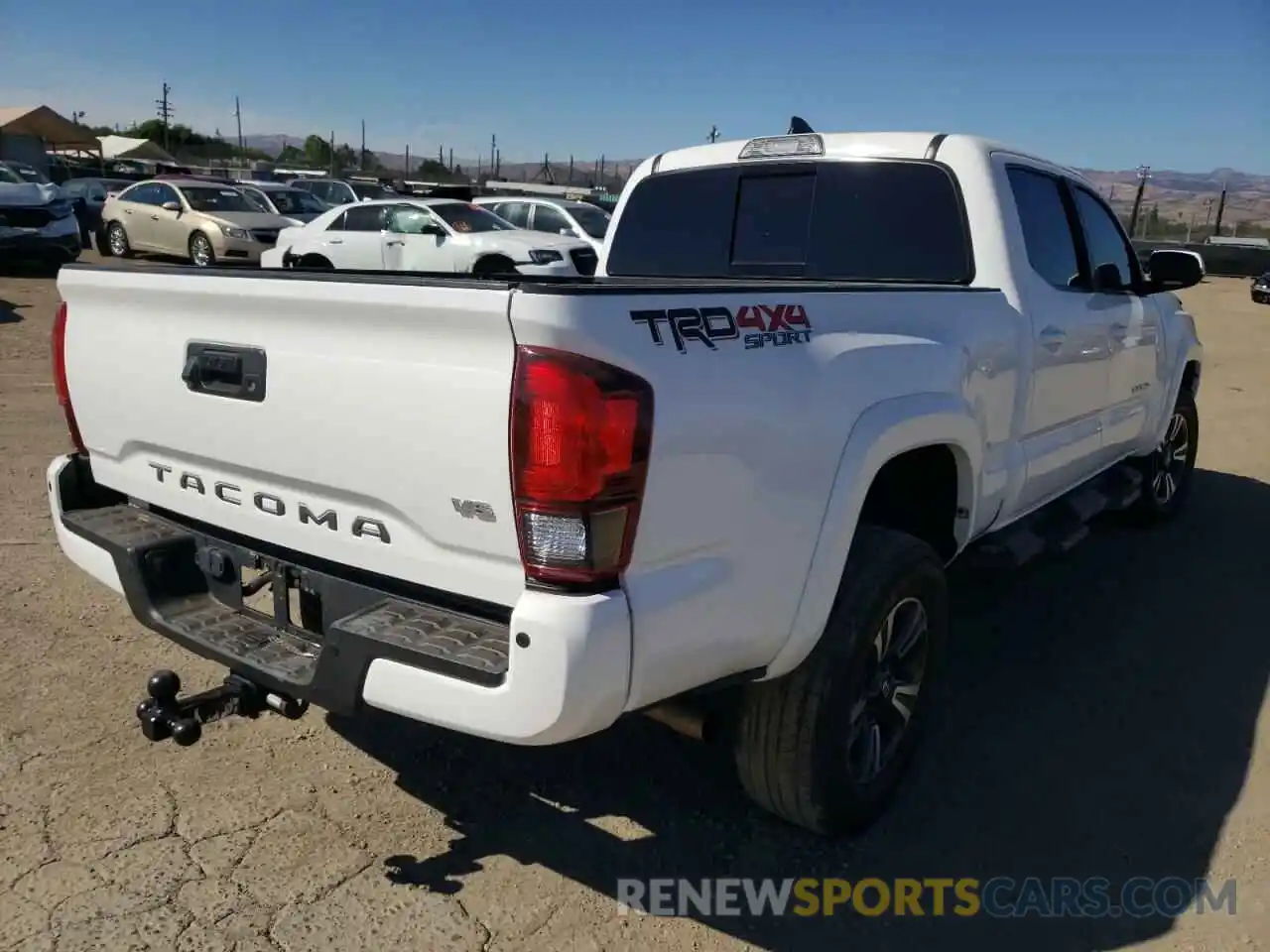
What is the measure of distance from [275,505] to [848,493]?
143 centimetres

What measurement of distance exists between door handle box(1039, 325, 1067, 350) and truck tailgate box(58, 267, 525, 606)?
2474 millimetres

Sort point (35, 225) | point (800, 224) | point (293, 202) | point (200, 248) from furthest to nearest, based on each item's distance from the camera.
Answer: point (293, 202), point (200, 248), point (35, 225), point (800, 224)

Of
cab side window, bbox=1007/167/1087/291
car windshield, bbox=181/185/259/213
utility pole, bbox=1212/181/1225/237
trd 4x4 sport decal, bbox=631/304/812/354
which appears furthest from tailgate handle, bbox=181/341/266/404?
utility pole, bbox=1212/181/1225/237

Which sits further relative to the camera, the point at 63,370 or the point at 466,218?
the point at 466,218

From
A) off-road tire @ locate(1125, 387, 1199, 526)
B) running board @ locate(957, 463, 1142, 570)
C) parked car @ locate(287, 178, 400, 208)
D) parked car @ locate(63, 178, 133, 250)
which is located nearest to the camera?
running board @ locate(957, 463, 1142, 570)

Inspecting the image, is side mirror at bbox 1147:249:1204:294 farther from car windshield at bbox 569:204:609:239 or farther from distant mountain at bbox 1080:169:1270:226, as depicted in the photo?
distant mountain at bbox 1080:169:1270:226

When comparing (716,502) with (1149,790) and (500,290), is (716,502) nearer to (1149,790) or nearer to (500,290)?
(500,290)

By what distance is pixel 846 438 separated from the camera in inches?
102

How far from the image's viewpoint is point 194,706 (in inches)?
103

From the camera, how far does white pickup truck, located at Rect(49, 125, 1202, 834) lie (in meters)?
2.06

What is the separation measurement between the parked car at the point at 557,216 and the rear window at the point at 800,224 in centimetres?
1254

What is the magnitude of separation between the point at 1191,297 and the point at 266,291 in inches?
1153

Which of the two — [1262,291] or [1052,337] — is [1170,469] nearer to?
[1052,337]

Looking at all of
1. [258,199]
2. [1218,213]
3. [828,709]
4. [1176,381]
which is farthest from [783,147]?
[1218,213]
